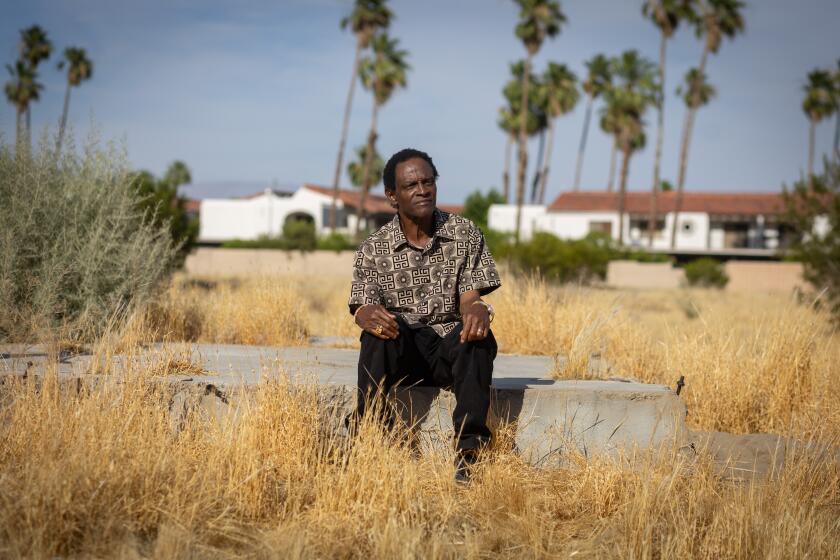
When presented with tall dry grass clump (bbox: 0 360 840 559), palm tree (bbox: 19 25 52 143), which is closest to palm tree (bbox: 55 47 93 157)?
palm tree (bbox: 19 25 52 143)

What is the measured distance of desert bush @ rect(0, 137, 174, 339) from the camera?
710 centimetres

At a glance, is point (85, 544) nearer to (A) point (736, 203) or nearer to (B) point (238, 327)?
(B) point (238, 327)

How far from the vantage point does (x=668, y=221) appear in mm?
53281

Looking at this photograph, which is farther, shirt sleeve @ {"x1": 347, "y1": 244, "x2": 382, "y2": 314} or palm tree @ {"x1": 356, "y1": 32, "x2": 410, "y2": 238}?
palm tree @ {"x1": 356, "y1": 32, "x2": 410, "y2": 238}

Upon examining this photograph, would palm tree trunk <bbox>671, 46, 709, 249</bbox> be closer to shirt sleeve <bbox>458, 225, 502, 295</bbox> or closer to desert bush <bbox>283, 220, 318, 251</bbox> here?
desert bush <bbox>283, 220, 318, 251</bbox>

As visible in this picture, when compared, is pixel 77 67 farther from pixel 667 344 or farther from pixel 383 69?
pixel 667 344

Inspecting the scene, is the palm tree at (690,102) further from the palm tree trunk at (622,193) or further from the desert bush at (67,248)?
the desert bush at (67,248)

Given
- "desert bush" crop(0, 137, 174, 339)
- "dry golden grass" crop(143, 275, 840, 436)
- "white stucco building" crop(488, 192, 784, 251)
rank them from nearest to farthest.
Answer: "dry golden grass" crop(143, 275, 840, 436)
"desert bush" crop(0, 137, 174, 339)
"white stucco building" crop(488, 192, 784, 251)

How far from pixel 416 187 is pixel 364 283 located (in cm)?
58

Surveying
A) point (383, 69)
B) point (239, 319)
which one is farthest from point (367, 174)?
point (239, 319)

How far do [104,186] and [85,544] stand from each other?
574 cm

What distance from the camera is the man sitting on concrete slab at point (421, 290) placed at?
4.61 meters

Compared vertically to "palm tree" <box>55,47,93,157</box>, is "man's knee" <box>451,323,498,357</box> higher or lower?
lower

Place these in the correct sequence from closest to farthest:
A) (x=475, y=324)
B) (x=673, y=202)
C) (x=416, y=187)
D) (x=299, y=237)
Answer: (x=475, y=324), (x=416, y=187), (x=299, y=237), (x=673, y=202)
